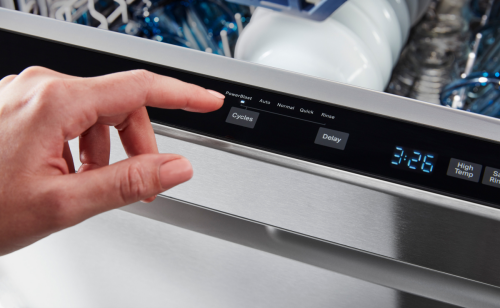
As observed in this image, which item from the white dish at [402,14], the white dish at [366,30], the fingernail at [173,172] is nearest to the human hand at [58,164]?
the fingernail at [173,172]

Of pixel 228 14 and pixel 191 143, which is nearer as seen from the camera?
pixel 191 143

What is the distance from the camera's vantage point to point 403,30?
680 mm

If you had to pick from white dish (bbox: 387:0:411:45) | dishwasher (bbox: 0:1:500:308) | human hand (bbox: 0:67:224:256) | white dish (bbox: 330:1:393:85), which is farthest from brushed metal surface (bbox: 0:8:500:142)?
white dish (bbox: 387:0:411:45)

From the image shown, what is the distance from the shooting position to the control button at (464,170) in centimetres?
32

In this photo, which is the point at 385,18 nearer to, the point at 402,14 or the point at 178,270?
the point at 402,14

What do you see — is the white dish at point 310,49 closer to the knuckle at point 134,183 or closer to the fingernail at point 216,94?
the fingernail at point 216,94

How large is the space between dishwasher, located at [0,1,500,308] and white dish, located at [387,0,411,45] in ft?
1.18

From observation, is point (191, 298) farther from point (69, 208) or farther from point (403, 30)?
point (403, 30)

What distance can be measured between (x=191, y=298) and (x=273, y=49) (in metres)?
0.31

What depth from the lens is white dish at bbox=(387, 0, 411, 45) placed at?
646 millimetres

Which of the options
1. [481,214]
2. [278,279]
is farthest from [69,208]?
[481,214]

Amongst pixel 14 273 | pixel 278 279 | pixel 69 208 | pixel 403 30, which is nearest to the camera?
pixel 69 208

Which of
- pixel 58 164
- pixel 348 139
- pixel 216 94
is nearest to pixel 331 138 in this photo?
pixel 348 139

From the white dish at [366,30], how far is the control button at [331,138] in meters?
0.24
